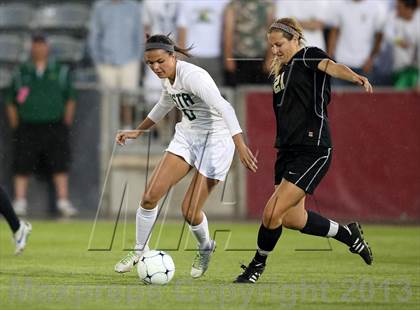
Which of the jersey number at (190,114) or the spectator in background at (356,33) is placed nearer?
the jersey number at (190,114)

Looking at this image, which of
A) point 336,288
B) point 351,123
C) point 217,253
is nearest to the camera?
point 336,288

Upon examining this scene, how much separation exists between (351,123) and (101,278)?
7.12 meters

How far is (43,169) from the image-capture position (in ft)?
55.5

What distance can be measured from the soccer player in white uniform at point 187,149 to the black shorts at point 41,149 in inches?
271

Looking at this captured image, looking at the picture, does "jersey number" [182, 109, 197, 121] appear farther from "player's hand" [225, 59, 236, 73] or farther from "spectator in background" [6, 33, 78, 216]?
"spectator in background" [6, 33, 78, 216]

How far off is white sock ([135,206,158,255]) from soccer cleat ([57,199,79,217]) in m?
6.96

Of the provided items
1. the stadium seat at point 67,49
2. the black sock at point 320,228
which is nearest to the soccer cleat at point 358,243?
the black sock at point 320,228

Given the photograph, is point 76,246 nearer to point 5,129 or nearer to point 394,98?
point 5,129

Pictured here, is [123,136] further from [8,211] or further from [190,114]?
[8,211]

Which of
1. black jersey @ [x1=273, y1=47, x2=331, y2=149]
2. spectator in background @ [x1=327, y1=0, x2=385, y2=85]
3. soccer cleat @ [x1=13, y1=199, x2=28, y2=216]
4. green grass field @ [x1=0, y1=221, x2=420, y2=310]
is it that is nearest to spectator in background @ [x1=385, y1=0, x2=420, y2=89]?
spectator in background @ [x1=327, y1=0, x2=385, y2=85]

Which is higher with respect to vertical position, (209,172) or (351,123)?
(209,172)

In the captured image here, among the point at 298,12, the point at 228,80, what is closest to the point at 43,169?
the point at 228,80

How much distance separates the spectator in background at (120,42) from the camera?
55.7 feet

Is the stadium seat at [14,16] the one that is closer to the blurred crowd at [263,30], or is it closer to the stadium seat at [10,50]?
Answer: the stadium seat at [10,50]
